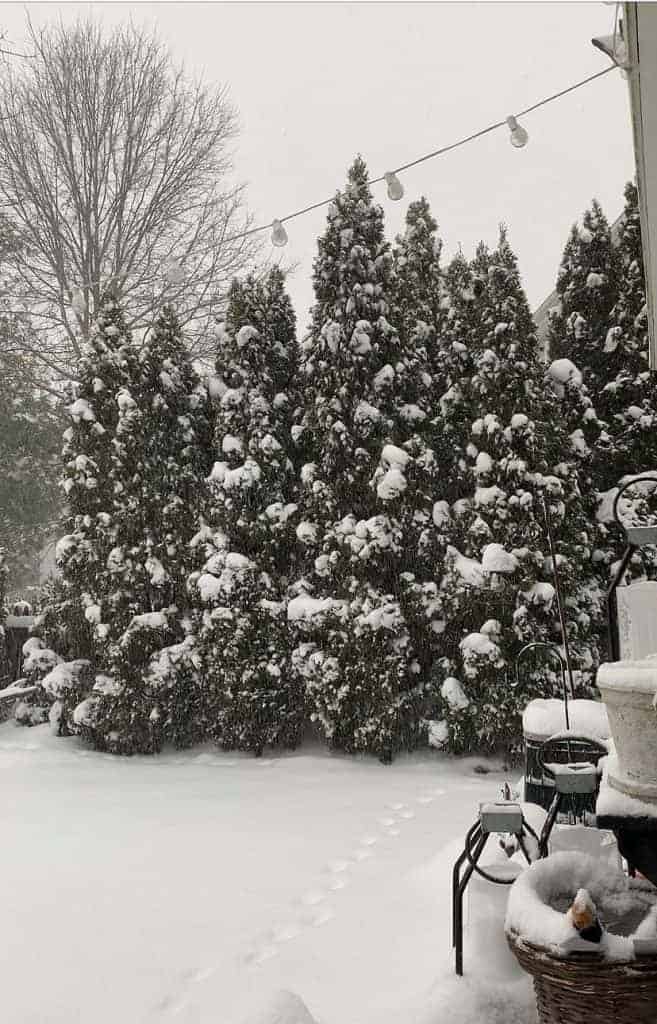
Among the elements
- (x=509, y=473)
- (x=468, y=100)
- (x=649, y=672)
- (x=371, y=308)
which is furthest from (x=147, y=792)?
(x=468, y=100)

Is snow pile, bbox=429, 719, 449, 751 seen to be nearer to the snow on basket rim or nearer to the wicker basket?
the snow on basket rim

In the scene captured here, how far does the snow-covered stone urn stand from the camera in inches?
61.7

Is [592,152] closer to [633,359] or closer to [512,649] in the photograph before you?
[633,359]

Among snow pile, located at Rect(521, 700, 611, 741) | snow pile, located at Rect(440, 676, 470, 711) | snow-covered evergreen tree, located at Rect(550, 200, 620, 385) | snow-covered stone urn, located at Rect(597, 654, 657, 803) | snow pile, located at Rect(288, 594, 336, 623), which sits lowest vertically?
snow pile, located at Rect(440, 676, 470, 711)

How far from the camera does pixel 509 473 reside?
21.4 feet

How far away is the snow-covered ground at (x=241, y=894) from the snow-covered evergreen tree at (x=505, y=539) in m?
0.68

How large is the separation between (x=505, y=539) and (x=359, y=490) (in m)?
1.31

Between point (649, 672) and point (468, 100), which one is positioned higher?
point (468, 100)

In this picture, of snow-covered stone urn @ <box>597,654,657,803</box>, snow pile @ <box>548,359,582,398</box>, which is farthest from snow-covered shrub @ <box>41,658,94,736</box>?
snow-covered stone urn @ <box>597,654,657,803</box>

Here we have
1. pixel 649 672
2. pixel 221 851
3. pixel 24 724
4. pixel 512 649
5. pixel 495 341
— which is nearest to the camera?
pixel 649 672

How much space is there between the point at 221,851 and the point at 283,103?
37.8 ft

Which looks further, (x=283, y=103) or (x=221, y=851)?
(x=283, y=103)

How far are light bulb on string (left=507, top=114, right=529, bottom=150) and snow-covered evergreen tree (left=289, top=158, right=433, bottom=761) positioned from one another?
2246 millimetres

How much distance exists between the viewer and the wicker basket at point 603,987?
1.67 meters
